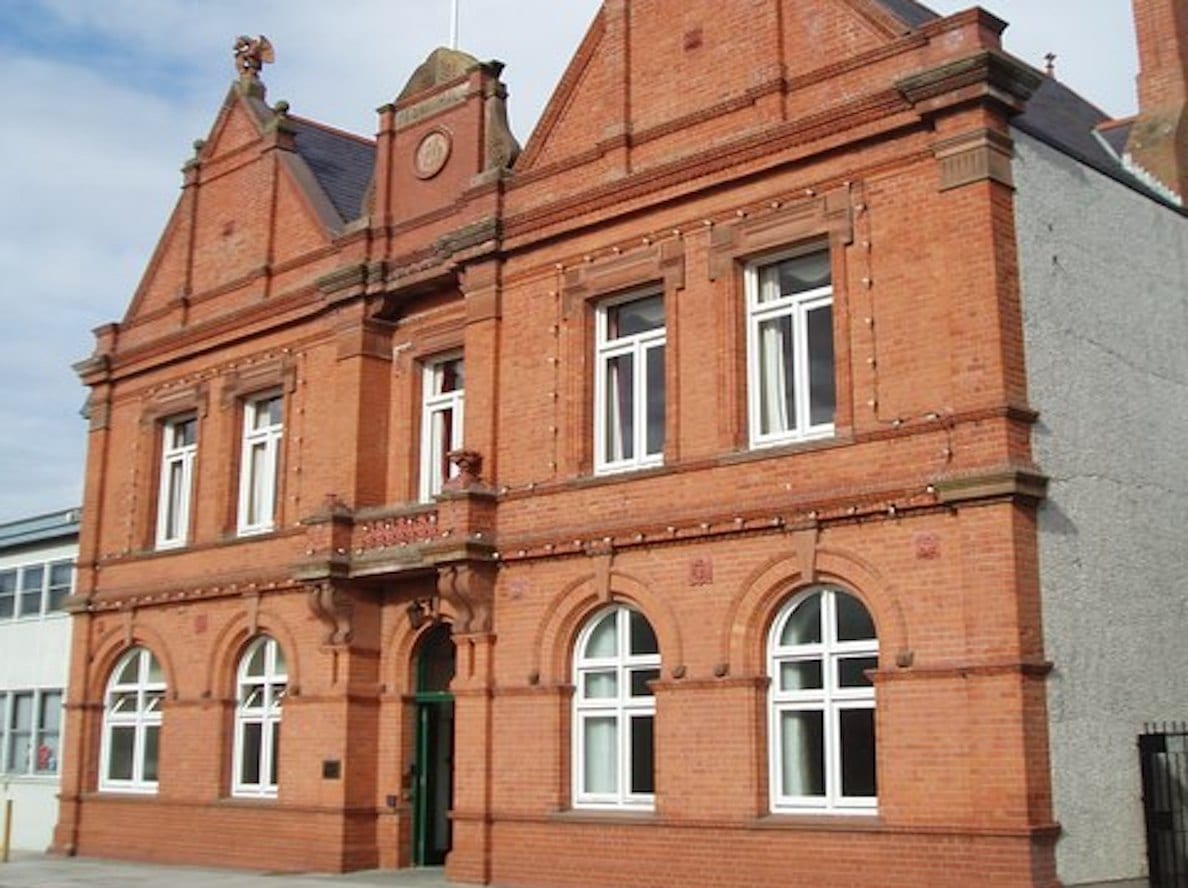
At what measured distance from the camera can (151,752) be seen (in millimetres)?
24812

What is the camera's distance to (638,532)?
17.6 meters

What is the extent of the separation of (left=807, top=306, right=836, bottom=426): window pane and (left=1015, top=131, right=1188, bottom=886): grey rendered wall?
2.21 meters

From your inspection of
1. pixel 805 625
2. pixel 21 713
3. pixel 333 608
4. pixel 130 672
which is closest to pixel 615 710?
pixel 805 625

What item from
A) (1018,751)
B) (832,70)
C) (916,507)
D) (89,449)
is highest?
(832,70)

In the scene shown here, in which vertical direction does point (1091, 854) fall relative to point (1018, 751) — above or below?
below

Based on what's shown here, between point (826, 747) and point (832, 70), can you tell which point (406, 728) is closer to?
point (826, 747)

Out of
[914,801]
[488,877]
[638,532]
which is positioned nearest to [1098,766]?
[914,801]

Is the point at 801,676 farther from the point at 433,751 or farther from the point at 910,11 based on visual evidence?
the point at 910,11

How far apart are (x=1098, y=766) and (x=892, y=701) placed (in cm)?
207

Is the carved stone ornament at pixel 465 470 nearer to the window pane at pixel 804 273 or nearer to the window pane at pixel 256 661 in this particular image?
the window pane at pixel 804 273

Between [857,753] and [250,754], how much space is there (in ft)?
35.7

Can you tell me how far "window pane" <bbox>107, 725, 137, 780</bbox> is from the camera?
82.6 ft

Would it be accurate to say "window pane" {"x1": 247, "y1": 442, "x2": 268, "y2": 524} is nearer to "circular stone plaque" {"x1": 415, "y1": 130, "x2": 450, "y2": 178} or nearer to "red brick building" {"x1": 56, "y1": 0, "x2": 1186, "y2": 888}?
"red brick building" {"x1": 56, "y1": 0, "x2": 1186, "y2": 888}

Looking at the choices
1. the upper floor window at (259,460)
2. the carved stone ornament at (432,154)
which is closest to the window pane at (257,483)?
the upper floor window at (259,460)
